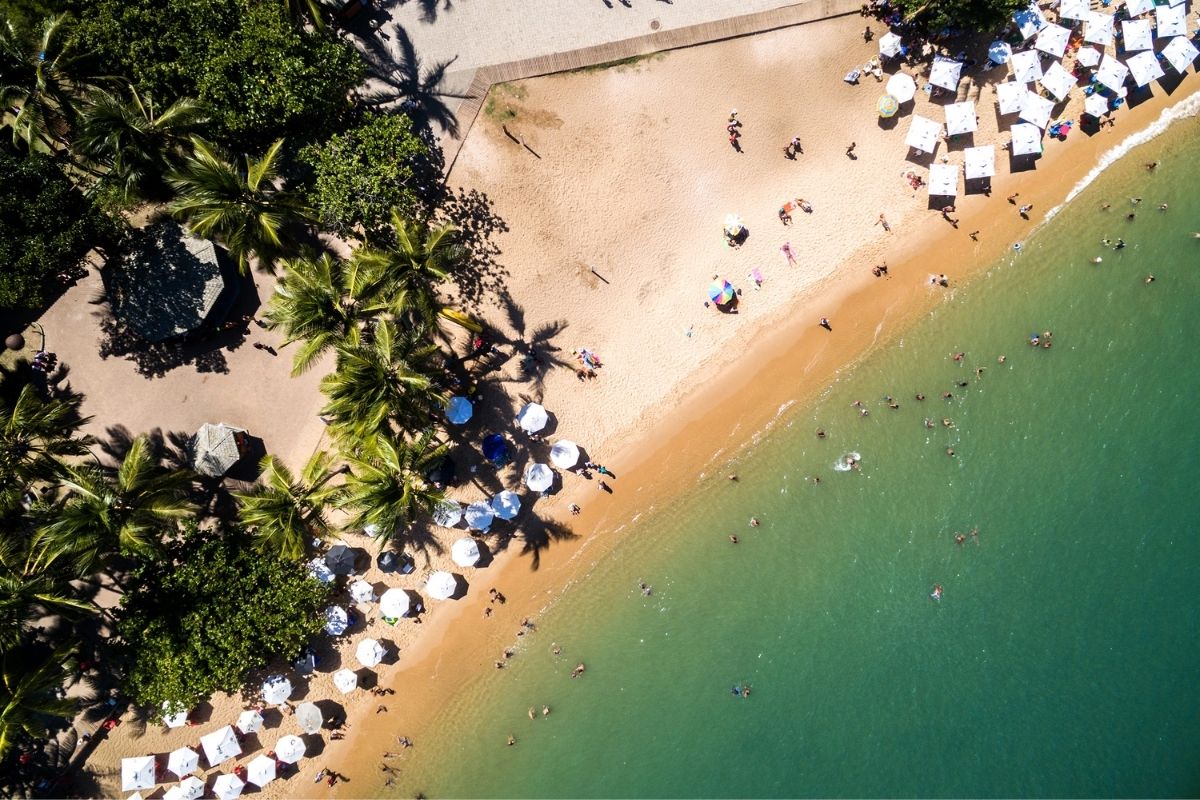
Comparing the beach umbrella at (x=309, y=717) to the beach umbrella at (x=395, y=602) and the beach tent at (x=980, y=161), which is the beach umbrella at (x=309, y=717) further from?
the beach tent at (x=980, y=161)

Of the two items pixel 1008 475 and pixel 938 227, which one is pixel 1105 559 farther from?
pixel 938 227

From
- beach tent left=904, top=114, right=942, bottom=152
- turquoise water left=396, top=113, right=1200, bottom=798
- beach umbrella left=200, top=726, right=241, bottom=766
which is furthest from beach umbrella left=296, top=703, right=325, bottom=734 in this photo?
beach tent left=904, top=114, right=942, bottom=152

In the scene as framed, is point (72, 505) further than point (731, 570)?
No

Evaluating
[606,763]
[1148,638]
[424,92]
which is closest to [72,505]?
[424,92]

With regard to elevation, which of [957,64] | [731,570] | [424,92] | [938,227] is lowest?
[731,570]

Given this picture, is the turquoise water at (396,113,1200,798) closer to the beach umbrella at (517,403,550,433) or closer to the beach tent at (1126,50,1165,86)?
the beach tent at (1126,50,1165,86)
